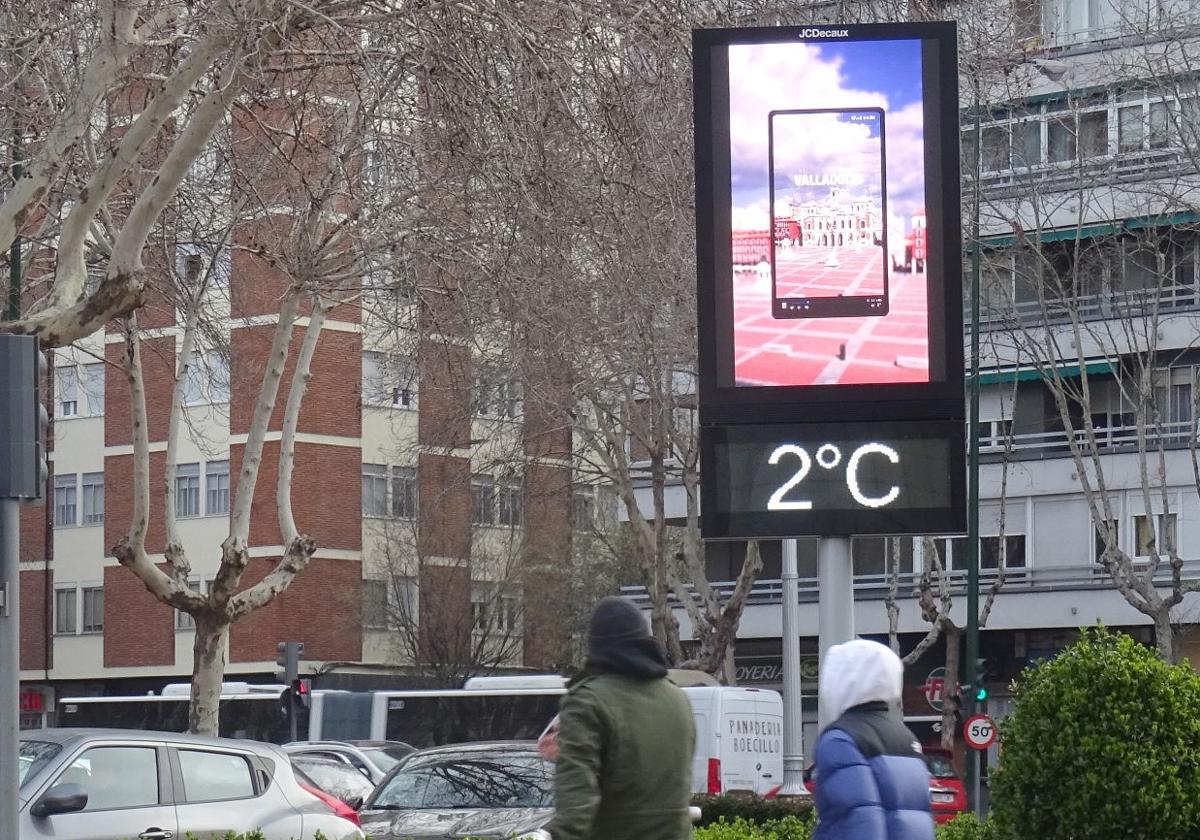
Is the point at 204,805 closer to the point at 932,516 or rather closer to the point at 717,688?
the point at 932,516

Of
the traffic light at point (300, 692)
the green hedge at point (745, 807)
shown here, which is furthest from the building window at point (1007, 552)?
the green hedge at point (745, 807)

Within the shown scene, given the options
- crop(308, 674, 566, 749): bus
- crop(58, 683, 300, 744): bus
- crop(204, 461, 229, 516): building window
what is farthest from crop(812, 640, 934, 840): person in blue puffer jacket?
crop(204, 461, 229, 516): building window

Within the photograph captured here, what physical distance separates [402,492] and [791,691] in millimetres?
25967

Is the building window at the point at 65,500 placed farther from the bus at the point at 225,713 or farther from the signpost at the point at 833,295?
the signpost at the point at 833,295

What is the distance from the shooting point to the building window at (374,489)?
52.4 metres

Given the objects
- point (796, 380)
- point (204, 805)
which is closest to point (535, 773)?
point (204, 805)

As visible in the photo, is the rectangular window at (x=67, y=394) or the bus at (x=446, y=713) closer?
the bus at (x=446, y=713)

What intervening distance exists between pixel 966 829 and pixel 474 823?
4.48 m

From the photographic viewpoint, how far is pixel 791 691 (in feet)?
92.9

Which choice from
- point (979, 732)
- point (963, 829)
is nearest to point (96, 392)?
point (979, 732)

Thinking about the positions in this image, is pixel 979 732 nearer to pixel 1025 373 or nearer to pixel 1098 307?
pixel 1098 307

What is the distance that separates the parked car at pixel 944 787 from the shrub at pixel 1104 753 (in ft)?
40.8

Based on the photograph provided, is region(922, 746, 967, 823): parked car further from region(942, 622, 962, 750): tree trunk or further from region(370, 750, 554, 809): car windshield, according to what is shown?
region(942, 622, 962, 750): tree trunk

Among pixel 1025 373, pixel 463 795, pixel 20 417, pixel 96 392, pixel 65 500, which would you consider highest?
pixel 96 392
